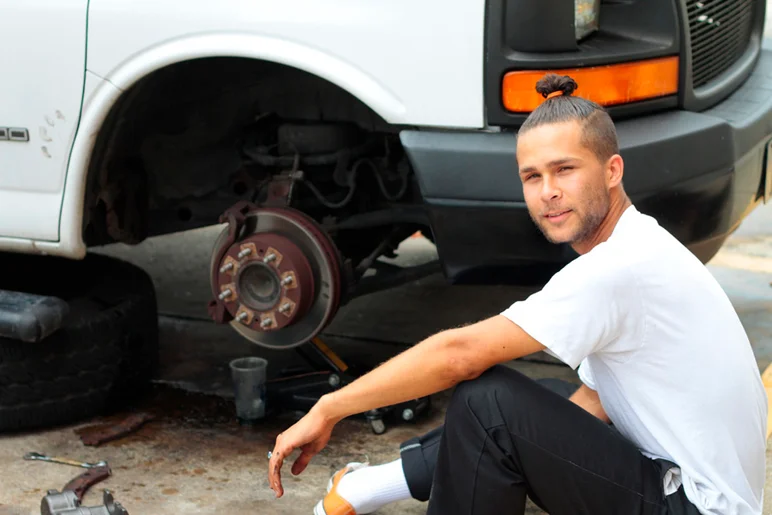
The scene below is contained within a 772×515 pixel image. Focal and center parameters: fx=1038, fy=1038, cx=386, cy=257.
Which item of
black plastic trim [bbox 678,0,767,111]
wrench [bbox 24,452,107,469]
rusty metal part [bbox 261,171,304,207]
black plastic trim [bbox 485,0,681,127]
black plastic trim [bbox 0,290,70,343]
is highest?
black plastic trim [bbox 485,0,681,127]

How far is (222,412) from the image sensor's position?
131 inches

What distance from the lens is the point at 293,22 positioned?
265 centimetres

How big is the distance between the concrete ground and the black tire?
0.08 m

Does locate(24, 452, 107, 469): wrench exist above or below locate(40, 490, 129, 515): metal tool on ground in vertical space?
below

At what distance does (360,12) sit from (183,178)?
1.12m

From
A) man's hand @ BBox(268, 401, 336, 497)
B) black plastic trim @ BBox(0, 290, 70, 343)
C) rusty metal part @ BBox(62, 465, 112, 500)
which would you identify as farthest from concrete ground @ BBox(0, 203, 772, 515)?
man's hand @ BBox(268, 401, 336, 497)

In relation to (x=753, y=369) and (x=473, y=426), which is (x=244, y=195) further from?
(x=753, y=369)

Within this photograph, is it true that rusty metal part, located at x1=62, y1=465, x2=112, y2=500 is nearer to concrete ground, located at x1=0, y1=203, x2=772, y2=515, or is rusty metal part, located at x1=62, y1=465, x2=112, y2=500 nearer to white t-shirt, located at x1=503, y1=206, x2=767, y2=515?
concrete ground, located at x1=0, y1=203, x2=772, y2=515

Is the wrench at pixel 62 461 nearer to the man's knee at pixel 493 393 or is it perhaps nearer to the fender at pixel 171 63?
the fender at pixel 171 63

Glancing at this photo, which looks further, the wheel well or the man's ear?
the wheel well

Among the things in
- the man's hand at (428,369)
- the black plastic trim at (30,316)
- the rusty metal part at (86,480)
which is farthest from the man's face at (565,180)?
the black plastic trim at (30,316)

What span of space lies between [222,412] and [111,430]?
36cm

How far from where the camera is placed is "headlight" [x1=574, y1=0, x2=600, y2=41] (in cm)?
257

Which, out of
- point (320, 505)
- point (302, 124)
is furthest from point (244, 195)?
point (320, 505)
